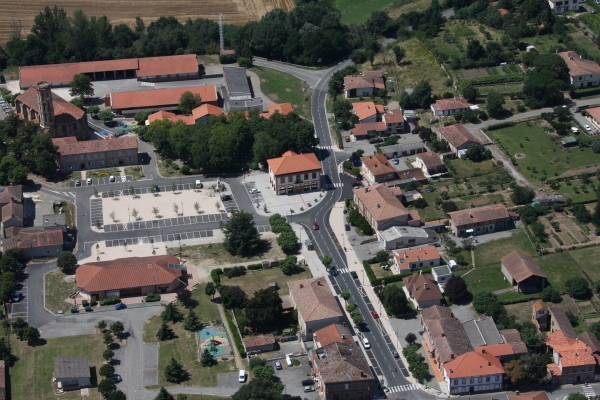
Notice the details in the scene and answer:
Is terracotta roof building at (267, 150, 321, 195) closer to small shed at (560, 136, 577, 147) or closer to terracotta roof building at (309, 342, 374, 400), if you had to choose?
small shed at (560, 136, 577, 147)

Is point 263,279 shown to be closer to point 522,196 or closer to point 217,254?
point 217,254

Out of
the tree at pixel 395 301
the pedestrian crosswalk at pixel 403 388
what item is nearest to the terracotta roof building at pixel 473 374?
the pedestrian crosswalk at pixel 403 388

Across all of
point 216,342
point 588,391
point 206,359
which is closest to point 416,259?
point 588,391

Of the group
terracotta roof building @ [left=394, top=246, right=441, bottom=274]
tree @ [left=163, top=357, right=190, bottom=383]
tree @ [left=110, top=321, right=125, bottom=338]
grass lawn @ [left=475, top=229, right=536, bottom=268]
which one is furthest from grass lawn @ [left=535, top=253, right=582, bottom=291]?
tree @ [left=110, top=321, right=125, bottom=338]

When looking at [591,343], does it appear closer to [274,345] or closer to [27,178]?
[274,345]

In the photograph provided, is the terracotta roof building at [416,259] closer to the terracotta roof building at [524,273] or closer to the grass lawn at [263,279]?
the terracotta roof building at [524,273]
